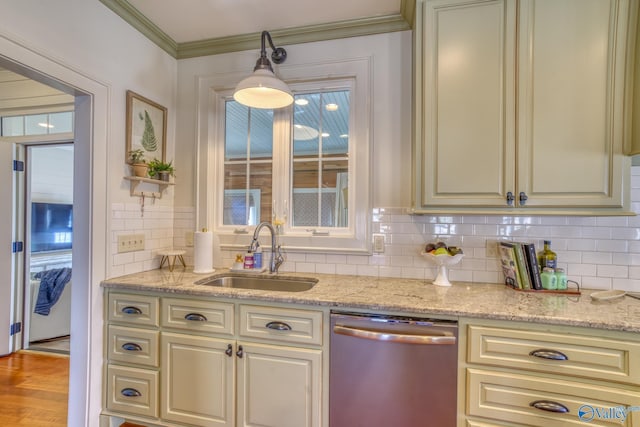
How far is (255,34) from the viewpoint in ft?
7.46

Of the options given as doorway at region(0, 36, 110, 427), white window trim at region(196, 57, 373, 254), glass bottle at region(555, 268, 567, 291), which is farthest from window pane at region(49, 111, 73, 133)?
glass bottle at region(555, 268, 567, 291)

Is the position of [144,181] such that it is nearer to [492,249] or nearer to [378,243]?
[378,243]

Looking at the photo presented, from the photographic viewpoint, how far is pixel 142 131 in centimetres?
216

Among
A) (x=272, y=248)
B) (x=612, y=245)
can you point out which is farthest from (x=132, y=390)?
(x=612, y=245)

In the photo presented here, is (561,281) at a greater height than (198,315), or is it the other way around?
(561,281)

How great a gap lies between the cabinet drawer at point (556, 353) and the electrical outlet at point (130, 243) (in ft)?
6.62

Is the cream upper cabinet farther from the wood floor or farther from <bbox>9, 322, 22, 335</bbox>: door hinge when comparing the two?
<bbox>9, 322, 22, 335</bbox>: door hinge

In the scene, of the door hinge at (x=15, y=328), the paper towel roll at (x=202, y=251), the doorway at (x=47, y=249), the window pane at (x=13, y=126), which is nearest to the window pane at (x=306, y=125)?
the paper towel roll at (x=202, y=251)

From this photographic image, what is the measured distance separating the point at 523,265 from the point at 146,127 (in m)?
2.52

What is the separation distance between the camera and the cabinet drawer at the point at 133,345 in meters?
1.78

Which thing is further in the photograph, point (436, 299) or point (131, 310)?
point (131, 310)

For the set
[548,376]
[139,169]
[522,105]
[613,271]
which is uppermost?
[522,105]

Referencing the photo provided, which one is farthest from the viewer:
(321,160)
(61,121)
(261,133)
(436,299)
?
(61,121)

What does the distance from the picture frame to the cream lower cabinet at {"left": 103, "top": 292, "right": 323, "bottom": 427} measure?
0.98 metres
